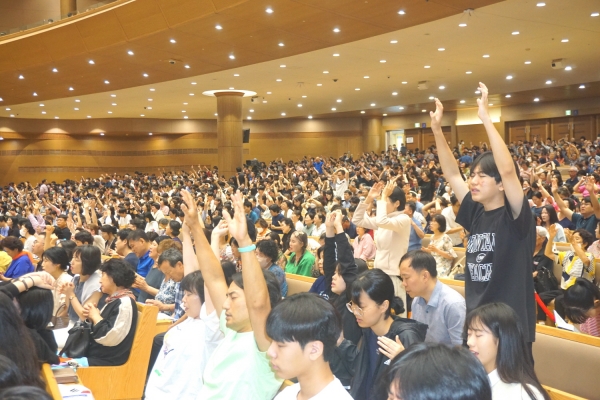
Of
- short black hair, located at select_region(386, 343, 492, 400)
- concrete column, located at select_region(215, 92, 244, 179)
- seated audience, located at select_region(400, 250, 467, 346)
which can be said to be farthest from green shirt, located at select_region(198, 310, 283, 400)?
concrete column, located at select_region(215, 92, 244, 179)

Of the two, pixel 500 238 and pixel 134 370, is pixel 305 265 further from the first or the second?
pixel 500 238

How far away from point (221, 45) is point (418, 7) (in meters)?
5.01

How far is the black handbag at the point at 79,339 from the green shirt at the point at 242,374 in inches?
75.1

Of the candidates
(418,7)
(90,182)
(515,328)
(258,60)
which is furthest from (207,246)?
Result: (90,182)

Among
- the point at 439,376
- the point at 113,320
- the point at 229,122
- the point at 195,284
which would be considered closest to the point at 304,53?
the point at 229,122

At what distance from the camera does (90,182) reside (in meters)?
24.4

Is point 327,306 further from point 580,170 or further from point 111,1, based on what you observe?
point 111,1

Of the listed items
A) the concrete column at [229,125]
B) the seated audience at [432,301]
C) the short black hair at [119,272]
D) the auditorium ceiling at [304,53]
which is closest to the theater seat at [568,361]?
the seated audience at [432,301]

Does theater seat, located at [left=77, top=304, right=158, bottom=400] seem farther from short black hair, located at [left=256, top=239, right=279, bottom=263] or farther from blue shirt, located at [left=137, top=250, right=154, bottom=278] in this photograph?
blue shirt, located at [left=137, top=250, right=154, bottom=278]

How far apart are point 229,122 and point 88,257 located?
16166mm

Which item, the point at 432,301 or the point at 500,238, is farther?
the point at 432,301

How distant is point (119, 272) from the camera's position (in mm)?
4348

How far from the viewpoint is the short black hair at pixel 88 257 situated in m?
4.96

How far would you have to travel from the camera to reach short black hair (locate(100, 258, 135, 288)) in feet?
14.3
